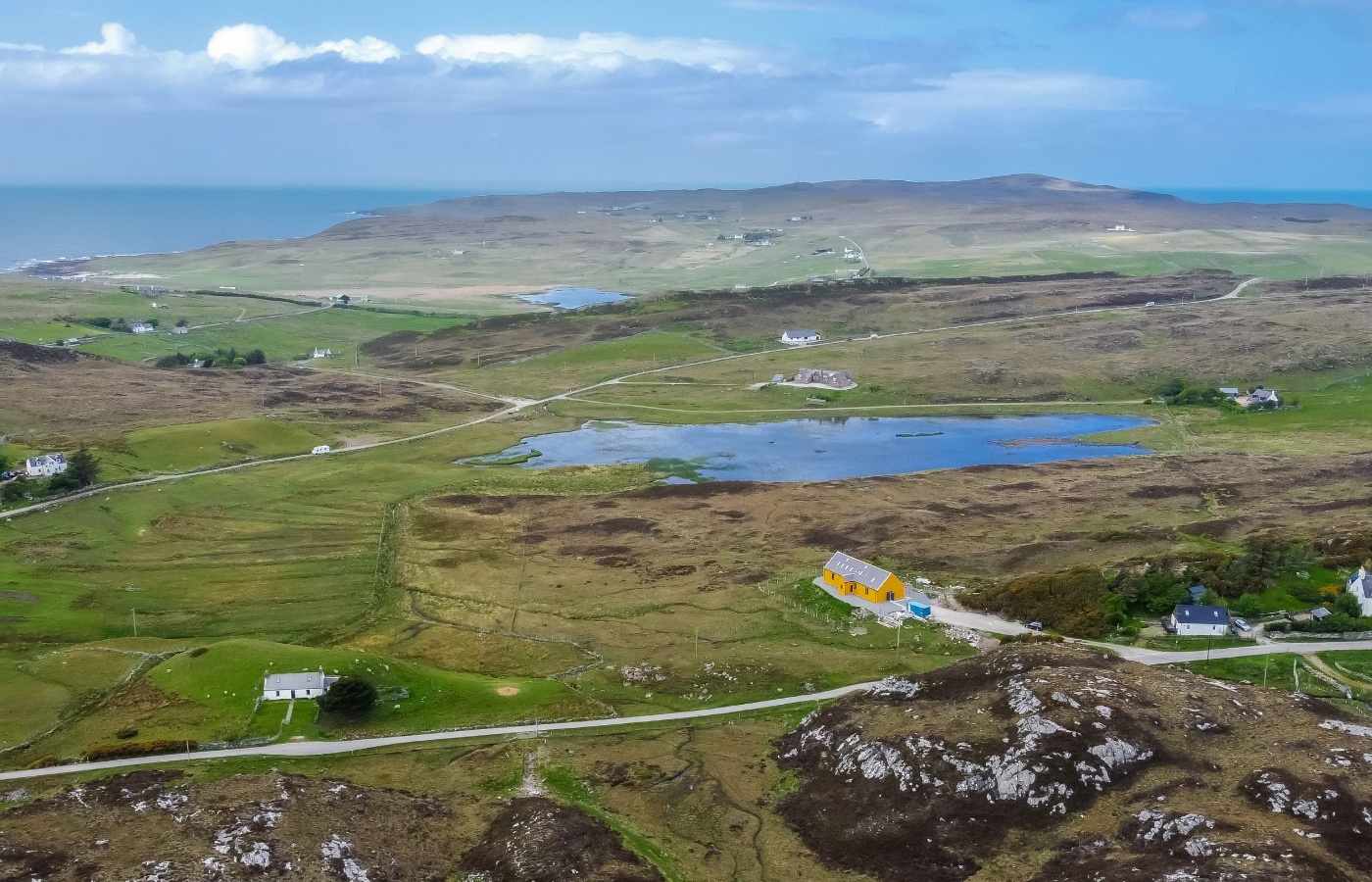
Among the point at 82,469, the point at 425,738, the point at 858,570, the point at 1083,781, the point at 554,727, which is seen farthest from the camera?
the point at 82,469

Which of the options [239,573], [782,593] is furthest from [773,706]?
[239,573]

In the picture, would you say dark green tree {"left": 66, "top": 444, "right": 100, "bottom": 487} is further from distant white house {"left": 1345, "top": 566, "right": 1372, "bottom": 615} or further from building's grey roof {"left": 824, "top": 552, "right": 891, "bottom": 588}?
distant white house {"left": 1345, "top": 566, "right": 1372, "bottom": 615}

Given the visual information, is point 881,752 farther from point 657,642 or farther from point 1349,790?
point 657,642

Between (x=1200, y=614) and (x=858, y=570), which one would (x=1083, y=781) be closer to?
(x=1200, y=614)

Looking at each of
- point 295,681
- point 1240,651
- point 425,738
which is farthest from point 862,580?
point 295,681

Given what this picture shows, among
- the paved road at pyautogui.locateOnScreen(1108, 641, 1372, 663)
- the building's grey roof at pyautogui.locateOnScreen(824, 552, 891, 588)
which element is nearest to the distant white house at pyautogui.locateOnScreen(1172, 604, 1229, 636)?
the paved road at pyautogui.locateOnScreen(1108, 641, 1372, 663)

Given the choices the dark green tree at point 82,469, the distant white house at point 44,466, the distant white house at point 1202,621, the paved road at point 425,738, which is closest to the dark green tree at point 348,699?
the paved road at point 425,738
